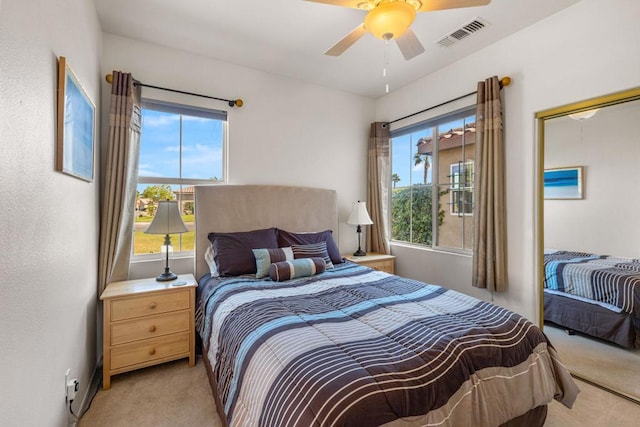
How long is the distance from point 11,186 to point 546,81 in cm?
338

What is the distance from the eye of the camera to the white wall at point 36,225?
3.22 ft

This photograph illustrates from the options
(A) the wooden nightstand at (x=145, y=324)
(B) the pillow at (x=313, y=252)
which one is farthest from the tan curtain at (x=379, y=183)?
(A) the wooden nightstand at (x=145, y=324)

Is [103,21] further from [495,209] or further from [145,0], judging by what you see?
[495,209]

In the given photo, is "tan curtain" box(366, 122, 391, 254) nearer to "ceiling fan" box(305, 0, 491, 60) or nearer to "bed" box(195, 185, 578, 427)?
"bed" box(195, 185, 578, 427)

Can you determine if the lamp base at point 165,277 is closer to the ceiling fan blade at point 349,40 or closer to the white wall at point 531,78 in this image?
the ceiling fan blade at point 349,40

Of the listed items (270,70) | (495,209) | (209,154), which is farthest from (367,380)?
(270,70)

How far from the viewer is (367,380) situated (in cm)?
110

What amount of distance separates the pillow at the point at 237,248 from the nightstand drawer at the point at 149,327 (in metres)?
0.48

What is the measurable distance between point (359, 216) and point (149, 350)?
8.15ft

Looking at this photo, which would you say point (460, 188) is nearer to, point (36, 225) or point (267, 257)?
point (267, 257)

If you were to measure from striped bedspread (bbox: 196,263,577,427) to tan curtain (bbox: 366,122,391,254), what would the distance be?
1910 mm

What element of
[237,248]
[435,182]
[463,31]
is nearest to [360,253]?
[435,182]

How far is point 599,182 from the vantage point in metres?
2.35

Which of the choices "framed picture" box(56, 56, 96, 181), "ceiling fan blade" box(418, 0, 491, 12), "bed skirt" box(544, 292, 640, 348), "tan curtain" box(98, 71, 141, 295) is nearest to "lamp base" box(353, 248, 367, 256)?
"bed skirt" box(544, 292, 640, 348)
